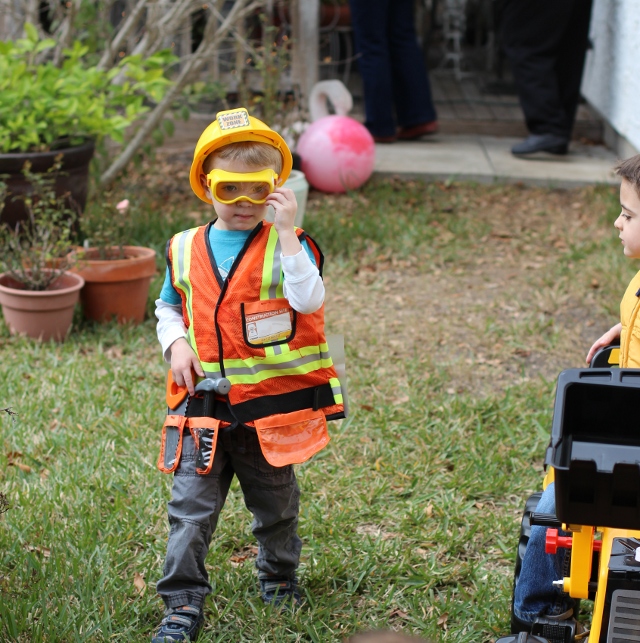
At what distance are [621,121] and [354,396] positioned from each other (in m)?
4.44

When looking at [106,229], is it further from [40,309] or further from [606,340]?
[606,340]

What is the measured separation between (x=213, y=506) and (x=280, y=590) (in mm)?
414

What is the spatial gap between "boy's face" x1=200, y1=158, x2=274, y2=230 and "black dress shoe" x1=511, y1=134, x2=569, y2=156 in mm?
5582

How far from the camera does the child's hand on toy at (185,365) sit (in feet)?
7.89

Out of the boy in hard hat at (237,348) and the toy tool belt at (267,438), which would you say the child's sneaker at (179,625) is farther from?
the toy tool belt at (267,438)

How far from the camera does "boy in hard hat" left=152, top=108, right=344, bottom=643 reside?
7.65 ft

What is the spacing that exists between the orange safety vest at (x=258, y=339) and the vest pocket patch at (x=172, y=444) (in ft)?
0.35

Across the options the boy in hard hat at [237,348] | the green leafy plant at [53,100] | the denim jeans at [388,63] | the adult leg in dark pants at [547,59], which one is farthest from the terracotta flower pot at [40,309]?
the adult leg in dark pants at [547,59]

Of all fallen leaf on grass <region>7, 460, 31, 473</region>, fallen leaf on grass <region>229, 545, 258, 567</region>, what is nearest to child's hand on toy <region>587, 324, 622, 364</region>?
fallen leaf on grass <region>229, 545, 258, 567</region>

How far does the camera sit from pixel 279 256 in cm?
238

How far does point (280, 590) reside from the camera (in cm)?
268

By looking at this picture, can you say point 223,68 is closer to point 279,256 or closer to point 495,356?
point 495,356

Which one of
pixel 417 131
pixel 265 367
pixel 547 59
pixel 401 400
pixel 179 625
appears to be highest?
pixel 547 59

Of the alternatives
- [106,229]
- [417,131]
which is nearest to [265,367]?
[106,229]
